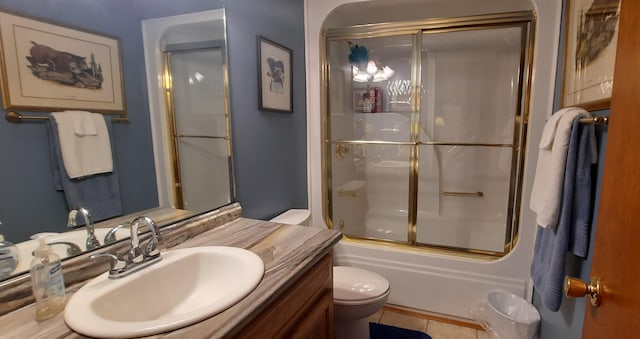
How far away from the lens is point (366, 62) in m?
2.80

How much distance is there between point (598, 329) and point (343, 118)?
7.17 ft

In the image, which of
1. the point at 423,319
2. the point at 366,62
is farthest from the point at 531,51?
the point at 423,319

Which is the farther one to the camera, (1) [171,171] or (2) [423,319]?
(2) [423,319]

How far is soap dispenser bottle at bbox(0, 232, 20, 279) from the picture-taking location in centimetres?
82

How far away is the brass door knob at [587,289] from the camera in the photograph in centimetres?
71

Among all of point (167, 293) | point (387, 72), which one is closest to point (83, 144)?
point (167, 293)

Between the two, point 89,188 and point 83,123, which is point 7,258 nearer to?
point 89,188

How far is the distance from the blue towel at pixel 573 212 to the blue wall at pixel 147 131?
4.91 feet

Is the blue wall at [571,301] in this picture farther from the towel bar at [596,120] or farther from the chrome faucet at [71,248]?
the chrome faucet at [71,248]

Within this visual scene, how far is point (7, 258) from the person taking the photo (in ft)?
2.73

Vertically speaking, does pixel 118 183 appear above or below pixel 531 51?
below

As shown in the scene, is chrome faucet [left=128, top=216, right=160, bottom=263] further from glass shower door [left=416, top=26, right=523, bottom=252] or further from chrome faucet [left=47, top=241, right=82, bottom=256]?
glass shower door [left=416, top=26, right=523, bottom=252]

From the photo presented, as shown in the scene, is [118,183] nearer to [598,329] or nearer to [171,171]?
[171,171]

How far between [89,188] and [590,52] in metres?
1.86
